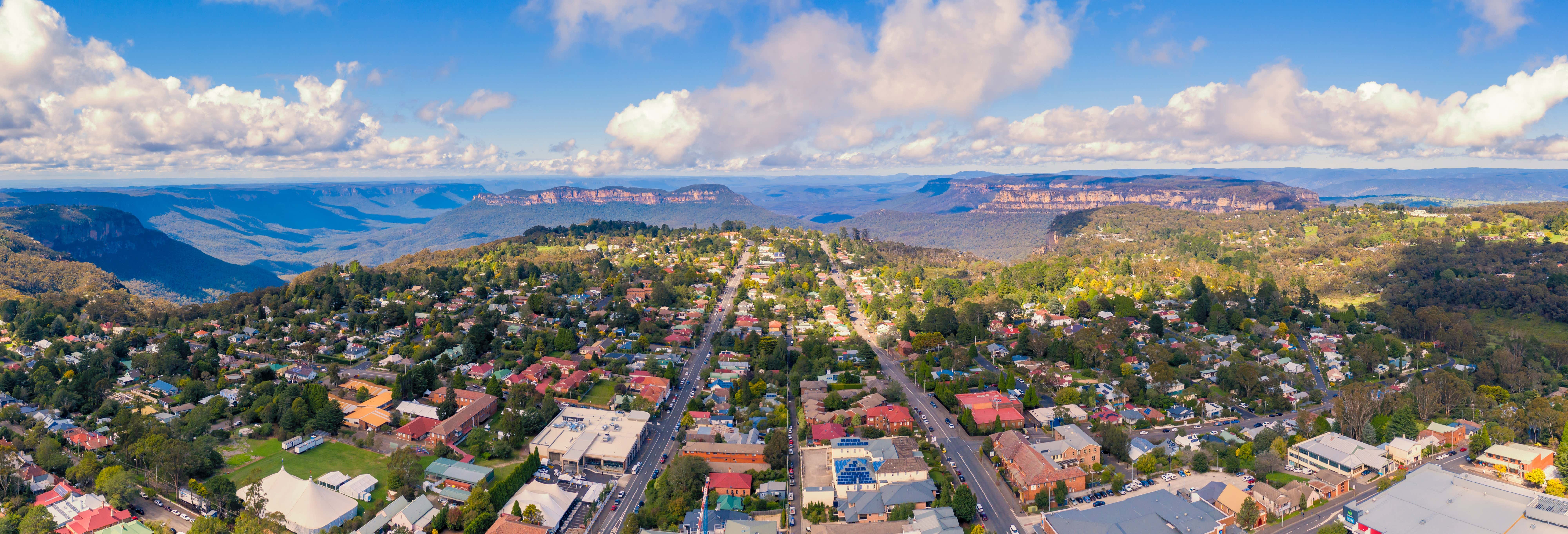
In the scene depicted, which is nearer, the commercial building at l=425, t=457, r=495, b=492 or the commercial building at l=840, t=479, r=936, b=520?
the commercial building at l=840, t=479, r=936, b=520

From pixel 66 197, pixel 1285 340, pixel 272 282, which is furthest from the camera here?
pixel 66 197

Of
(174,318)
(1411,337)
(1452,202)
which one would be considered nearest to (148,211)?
(174,318)

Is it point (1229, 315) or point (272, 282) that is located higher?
point (1229, 315)

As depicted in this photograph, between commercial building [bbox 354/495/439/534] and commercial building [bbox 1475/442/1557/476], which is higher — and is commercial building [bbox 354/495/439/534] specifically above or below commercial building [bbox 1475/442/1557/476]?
below

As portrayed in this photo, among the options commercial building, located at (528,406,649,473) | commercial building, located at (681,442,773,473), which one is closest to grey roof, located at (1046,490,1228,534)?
commercial building, located at (681,442,773,473)

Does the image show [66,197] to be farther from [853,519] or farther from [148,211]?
[853,519]

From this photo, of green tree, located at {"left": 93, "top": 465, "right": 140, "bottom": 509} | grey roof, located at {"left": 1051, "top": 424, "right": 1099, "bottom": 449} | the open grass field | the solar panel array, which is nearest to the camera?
green tree, located at {"left": 93, "top": 465, "right": 140, "bottom": 509}

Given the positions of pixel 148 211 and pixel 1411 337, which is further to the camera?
pixel 148 211

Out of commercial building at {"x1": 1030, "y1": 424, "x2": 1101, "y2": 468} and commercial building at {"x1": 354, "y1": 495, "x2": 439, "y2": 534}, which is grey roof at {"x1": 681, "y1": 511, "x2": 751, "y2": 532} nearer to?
commercial building at {"x1": 354, "y1": 495, "x2": 439, "y2": 534}

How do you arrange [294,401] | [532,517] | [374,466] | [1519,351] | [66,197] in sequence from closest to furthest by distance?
[532,517]
[374,466]
[294,401]
[1519,351]
[66,197]
